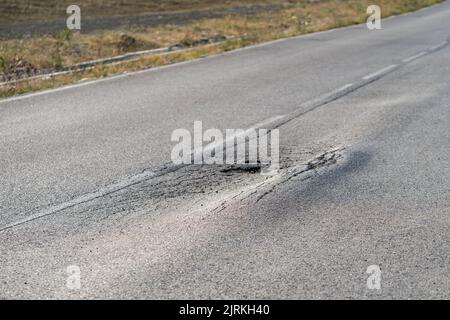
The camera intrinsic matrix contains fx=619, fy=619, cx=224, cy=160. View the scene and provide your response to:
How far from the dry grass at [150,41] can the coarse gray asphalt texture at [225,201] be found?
2414mm

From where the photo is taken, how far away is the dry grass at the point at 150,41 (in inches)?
468

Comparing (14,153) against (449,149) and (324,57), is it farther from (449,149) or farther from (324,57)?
(324,57)

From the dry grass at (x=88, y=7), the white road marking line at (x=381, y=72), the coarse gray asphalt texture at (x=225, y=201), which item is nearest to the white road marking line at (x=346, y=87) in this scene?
the coarse gray asphalt texture at (x=225, y=201)

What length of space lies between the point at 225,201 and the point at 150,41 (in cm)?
1159

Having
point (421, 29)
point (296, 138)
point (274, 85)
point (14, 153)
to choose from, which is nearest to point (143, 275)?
point (14, 153)

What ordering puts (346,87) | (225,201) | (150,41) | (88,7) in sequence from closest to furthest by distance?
(225,201) < (346,87) < (150,41) < (88,7)

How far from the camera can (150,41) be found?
16.0m

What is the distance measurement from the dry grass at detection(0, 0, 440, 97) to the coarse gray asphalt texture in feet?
7.92

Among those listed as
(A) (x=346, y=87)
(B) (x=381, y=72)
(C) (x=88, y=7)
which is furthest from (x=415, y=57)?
(C) (x=88, y=7)

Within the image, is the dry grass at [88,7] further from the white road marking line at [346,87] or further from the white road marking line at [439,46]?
the white road marking line at [346,87]

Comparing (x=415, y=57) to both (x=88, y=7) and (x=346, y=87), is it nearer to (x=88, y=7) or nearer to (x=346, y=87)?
(x=346, y=87)

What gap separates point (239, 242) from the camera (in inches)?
169

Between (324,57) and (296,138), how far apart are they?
7.58 metres

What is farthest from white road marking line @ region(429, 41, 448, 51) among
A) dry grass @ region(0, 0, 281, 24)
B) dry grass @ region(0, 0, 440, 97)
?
dry grass @ region(0, 0, 281, 24)
